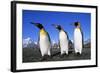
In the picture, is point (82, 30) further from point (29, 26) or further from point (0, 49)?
point (0, 49)

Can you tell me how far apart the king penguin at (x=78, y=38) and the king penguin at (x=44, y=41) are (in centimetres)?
24

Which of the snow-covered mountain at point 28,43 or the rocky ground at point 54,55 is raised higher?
the snow-covered mountain at point 28,43

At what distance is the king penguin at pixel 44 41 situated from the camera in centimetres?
173

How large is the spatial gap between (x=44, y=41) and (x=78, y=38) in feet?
1.01

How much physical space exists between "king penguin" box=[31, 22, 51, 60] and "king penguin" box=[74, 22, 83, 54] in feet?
0.79

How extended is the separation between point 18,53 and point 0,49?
135 mm

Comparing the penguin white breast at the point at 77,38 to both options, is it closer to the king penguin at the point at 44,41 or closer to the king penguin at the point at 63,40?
the king penguin at the point at 63,40

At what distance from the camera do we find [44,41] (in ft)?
5.73

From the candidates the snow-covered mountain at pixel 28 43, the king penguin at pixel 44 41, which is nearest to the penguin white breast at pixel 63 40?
the king penguin at pixel 44 41

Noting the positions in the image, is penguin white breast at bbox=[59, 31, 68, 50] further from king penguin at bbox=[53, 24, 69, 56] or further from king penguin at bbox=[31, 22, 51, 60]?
king penguin at bbox=[31, 22, 51, 60]

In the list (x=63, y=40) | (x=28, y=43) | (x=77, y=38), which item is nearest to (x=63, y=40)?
(x=63, y=40)

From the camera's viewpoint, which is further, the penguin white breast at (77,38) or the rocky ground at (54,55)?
the penguin white breast at (77,38)

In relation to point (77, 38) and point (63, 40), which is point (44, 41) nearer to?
point (63, 40)

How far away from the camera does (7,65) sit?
163 cm
